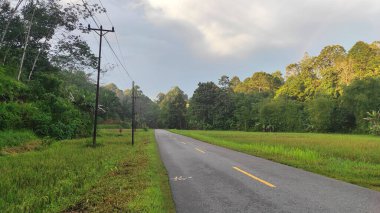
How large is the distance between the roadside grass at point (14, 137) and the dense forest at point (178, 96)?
823 mm

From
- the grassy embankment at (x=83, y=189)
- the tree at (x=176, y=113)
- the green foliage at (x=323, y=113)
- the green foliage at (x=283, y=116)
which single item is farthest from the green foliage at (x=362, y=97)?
the tree at (x=176, y=113)

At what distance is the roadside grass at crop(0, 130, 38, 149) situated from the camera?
2282cm

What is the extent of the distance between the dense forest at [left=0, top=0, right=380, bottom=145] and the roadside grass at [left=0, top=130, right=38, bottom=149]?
82 cm

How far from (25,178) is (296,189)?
29.1ft

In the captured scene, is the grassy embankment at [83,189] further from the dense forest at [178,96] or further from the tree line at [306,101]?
the tree line at [306,101]

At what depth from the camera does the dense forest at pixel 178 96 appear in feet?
113

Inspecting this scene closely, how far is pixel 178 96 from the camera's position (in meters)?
134

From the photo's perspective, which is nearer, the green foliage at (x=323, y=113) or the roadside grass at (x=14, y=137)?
the roadside grass at (x=14, y=137)

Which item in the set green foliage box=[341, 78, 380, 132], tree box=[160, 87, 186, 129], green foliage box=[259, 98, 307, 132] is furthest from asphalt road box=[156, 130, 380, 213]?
tree box=[160, 87, 186, 129]

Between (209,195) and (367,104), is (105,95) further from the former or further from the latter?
(209,195)

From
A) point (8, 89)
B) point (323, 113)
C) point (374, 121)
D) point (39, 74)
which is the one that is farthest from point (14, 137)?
point (323, 113)

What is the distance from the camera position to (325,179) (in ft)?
37.8

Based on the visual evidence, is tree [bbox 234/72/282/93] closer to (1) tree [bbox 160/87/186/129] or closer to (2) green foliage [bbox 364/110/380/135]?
(1) tree [bbox 160/87/186/129]

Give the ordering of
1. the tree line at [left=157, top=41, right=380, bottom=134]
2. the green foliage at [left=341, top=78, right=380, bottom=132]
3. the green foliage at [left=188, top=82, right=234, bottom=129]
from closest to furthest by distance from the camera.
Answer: the green foliage at [left=341, top=78, right=380, bottom=132], the tree line at [left=157, top=41, right=380, bottom=134], the green foliage at [left=188, top=82, right=234, bottom=129]
